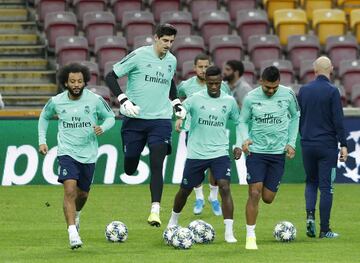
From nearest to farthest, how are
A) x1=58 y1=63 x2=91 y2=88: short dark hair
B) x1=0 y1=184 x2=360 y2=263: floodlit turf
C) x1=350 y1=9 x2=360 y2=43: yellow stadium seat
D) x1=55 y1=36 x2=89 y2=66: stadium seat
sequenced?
1. x1=0 y1=184 x2=360 y2=263: floodlit turf
2. x1=58 y1=63 x2=91 y2=88: short dark hair
3. x1=55 y1=36 x2=89 y2=66: stadium seat
4. x1=350 y1=9 x2=360 y2=43: yellow stadium seat

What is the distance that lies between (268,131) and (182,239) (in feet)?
5.58

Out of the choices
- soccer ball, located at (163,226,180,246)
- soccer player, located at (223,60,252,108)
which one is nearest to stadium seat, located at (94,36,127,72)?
soccer player, located at (223,60,252,108)

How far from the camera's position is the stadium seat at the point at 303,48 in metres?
28.4

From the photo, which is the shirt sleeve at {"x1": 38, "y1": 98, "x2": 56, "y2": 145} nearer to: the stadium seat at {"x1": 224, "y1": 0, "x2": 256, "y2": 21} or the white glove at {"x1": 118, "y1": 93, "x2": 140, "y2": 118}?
the white glove at {"x1": 118, "y1": 93, "x2": 140, "y2": 118}

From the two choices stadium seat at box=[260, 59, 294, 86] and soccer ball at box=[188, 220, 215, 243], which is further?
stadium seat at box=[260, 59, 294, 86]

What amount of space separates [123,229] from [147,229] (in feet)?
5.32

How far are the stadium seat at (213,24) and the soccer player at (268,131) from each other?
43.9ft

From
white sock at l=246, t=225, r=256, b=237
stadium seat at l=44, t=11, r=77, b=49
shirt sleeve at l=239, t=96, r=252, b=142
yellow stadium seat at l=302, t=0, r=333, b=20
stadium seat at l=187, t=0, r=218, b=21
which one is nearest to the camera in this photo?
white sock at l=246, t=225, r=256, b=237

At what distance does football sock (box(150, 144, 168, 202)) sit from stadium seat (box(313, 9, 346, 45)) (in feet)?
44.6

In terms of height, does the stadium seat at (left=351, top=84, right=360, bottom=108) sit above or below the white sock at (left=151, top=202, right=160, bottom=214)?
above

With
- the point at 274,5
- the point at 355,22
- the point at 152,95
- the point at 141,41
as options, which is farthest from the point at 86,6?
the point at 152,95

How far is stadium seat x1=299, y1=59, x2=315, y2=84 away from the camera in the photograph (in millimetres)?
27562

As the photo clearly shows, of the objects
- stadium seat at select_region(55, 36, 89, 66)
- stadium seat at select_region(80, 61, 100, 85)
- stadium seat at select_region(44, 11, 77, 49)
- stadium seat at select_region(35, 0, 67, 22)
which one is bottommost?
stadium seat at select_region(80, 61, 100, 85)

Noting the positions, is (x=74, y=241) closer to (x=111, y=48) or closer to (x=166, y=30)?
(x=166, y=30)
